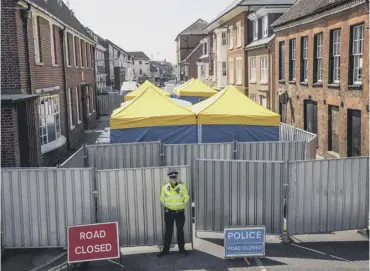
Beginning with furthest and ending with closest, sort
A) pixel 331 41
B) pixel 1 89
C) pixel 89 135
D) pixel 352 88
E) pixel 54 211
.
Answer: pixel 89 135 < pixel 331 41 < pixel 352 88 < pixel 1 89 < pixel 54 211

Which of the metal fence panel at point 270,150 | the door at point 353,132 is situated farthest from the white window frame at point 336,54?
the metal fence panel at point 270,150

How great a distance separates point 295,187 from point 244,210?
1116 mm

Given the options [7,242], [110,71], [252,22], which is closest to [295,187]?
[7,242]

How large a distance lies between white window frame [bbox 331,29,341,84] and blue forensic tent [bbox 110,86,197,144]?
6.62m

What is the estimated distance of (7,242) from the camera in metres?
7.90

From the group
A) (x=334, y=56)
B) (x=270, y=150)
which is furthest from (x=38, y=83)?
(x=334, y=56)

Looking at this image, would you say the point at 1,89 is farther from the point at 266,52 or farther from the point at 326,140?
the point at 266,52

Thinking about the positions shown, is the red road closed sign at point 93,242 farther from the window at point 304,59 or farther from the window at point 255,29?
the window at point 255,29

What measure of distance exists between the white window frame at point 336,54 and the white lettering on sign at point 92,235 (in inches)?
460

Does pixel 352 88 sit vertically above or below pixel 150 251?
above

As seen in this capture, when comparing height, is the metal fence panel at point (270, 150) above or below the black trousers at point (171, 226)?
above

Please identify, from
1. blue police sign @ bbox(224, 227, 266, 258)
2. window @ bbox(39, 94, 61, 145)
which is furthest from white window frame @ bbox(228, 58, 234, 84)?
blue police sign @ bbox(224, 227, 266, 258)

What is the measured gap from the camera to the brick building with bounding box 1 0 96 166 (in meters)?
11.6

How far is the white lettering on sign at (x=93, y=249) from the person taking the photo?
23.9 ft
